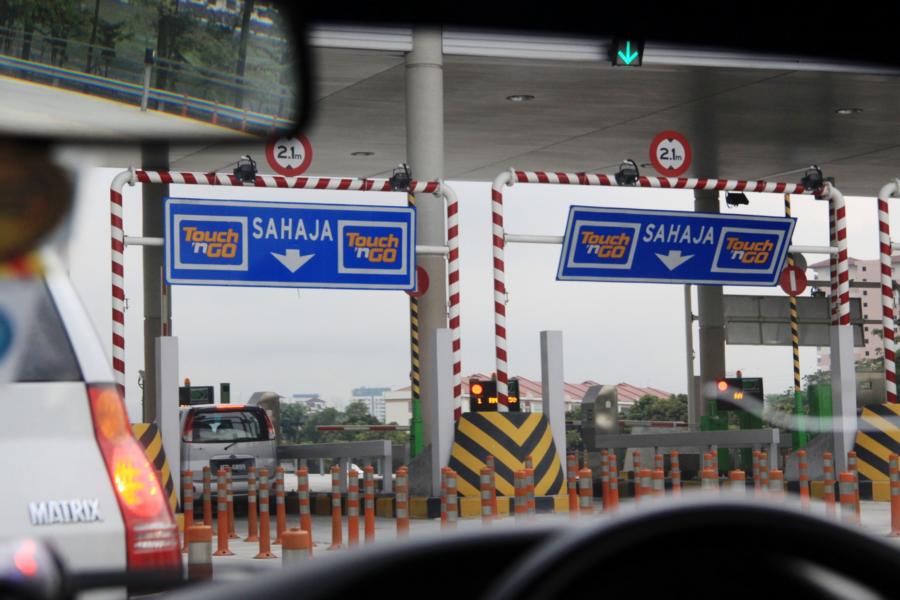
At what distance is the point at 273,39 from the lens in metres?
3.11

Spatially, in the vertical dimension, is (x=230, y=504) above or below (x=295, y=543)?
below

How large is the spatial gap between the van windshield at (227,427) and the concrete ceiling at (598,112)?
11.7 ft

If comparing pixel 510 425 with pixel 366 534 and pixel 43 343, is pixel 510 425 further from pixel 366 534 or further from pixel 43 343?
pixel 43 343

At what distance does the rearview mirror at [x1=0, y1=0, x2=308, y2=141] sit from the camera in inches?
111

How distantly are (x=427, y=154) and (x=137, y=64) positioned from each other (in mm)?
16773

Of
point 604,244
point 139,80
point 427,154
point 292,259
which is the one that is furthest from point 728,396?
point 139,80

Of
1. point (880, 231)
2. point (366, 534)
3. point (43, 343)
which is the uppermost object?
point (880, 231)

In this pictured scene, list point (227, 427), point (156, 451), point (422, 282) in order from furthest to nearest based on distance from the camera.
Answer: point (227, 427)
point (422, 282)
point (156, 451)

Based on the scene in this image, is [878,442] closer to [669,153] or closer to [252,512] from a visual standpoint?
[669,153]

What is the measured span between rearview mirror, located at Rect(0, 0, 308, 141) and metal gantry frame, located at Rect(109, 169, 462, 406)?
12.1 m

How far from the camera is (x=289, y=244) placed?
1597 cm

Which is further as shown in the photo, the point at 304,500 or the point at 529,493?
the point at 304,500

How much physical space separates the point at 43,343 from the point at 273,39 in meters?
1.60

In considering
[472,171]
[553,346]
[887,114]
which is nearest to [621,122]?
[887,114]
